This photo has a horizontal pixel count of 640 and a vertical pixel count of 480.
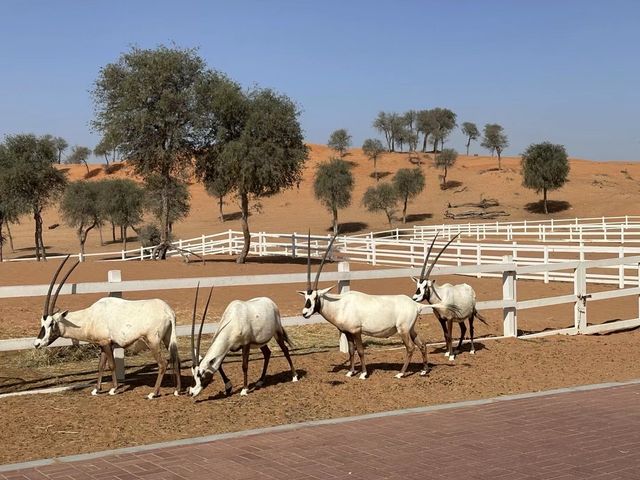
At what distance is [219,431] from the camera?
25.2 ft

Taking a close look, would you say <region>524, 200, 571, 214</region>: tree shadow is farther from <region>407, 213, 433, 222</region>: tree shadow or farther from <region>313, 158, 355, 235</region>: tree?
<region>313, 158, 355, 235</region>: tree

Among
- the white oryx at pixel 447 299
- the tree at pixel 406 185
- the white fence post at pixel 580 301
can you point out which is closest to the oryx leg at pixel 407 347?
the white oryx at pixel 447 299

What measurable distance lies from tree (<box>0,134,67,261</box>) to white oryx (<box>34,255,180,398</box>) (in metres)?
44.3

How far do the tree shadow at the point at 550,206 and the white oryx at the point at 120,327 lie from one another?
75.7 metres

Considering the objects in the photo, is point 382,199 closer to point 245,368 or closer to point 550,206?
point 550,206

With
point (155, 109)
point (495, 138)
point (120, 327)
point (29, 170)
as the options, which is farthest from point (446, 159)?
point (120, 327)

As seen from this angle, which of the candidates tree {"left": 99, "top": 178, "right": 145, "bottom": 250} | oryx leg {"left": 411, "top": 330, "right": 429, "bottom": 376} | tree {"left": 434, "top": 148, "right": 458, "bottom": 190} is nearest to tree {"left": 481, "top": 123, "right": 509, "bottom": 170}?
tree {"left": 434, "top": 148, "right": 458, "bottom": 190}

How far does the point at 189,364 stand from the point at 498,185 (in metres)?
90.7

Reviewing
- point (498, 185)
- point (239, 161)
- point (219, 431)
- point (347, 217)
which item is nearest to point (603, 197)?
point (498, 185)

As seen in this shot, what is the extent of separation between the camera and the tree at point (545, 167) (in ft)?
264

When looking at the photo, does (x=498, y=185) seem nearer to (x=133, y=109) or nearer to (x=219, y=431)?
(x=133, y=109)

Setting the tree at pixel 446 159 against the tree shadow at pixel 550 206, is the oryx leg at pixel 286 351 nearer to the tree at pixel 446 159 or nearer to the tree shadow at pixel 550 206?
the tree shadow at pixel 550 206

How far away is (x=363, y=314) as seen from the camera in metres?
10.2

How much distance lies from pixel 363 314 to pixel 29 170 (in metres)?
45.7
